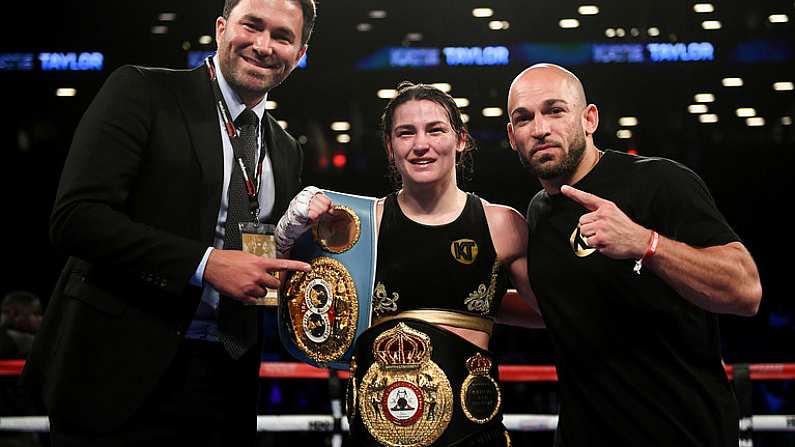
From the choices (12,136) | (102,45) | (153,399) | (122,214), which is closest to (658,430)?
(153,399)

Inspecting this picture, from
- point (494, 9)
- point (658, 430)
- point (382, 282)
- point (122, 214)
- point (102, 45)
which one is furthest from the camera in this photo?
point (102, 45)

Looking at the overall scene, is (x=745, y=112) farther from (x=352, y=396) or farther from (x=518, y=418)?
(x=352, y=396)

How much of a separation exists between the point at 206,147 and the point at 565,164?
0.85m

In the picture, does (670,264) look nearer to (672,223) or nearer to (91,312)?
(672,223)

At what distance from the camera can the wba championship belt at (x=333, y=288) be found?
1.91 m

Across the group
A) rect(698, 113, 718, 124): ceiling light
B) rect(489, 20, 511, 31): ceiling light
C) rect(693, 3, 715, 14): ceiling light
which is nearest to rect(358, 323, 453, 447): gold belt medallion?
rect(489, 20, 511, 31): ceiling light

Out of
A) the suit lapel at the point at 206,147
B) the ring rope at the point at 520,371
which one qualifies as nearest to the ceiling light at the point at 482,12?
the ring rope at the point at 520,371

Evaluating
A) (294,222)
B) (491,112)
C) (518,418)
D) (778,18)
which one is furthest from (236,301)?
(778,18)

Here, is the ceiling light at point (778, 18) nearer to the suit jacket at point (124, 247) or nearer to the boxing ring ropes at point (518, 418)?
the boxing ring ropes at point (518, 418)

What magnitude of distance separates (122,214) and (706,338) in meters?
1.32

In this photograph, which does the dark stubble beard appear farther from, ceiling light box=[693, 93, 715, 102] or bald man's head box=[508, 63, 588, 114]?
ceiling light box=[693, 93, 715, 102]

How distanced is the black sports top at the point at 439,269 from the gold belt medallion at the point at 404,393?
91 millimetres

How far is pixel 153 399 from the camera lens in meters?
1.64

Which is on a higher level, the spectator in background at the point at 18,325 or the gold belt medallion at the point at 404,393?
the spectator in background at the point at 18,325
